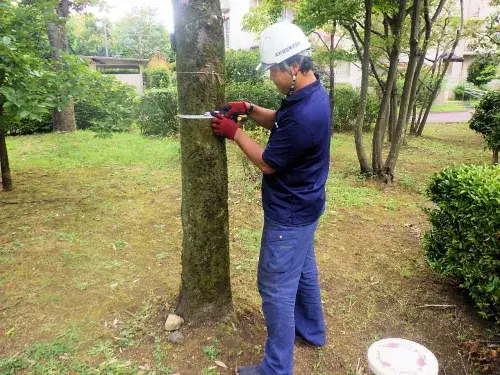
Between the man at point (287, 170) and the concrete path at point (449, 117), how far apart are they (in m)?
16.2

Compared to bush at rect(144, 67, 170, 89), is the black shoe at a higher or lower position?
lower

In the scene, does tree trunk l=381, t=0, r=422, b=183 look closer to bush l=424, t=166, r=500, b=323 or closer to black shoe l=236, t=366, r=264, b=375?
bush l=424, t=166, r=500, b=323

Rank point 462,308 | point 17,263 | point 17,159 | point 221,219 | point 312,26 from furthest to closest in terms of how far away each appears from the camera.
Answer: point 17,159 → point 312,26 → point 17,263 → point 462,308 → point 221,219

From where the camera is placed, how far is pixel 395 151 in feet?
20.7

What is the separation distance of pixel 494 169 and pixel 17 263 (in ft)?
14.2

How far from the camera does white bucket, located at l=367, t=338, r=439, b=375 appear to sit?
5.88 feet

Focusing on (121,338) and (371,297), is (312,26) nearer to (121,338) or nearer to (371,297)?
(371,297)

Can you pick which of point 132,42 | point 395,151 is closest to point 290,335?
point 395,151

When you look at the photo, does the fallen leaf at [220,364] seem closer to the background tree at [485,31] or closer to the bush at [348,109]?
the bush at [348,109]

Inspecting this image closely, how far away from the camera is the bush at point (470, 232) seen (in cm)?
262

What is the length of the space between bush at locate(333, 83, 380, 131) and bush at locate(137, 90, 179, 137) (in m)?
5.01

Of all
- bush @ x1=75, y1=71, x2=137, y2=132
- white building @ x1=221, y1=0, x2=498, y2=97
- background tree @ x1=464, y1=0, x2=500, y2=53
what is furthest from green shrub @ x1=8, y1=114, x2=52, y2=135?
white building @ x1=221, y1=0, x2=498, y2=97

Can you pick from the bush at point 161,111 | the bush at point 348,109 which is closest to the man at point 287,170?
the bush at point 161,111

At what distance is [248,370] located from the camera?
229cm
